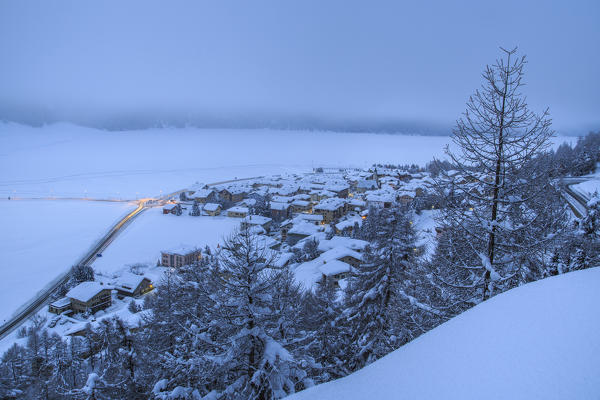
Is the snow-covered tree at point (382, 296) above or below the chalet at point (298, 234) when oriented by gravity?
above

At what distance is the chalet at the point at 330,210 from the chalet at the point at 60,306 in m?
36.7

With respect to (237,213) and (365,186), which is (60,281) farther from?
(365,186)

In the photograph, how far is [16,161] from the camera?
132875 millimetres

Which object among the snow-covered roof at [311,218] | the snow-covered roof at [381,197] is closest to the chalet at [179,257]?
the snow-covered roof at [311,218]

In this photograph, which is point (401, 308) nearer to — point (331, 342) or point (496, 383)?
point (331, 342)

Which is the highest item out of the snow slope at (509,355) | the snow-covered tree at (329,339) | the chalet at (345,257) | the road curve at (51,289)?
the snow slope at (509,355)

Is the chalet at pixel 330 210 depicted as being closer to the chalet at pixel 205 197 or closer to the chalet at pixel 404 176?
the chalet at pixel 205 197

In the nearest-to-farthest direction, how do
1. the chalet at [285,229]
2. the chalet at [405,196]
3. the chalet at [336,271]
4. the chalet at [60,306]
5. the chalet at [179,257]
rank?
the chalet at [336,271], the chalet at [60,306], the chalet at [179,257], the chalet at [285,229], the chalet at [405,196]

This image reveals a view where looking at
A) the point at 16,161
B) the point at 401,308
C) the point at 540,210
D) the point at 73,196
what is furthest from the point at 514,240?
the point at 16,161

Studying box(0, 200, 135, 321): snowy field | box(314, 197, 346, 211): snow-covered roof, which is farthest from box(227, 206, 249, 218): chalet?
box(0, 200, 135, 321): snowy field

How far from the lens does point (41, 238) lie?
4188 centimetres

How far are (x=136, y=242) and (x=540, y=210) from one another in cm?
4573

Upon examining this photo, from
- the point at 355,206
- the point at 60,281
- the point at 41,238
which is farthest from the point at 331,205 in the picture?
the point at 41,238

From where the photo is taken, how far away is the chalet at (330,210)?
171 ft
